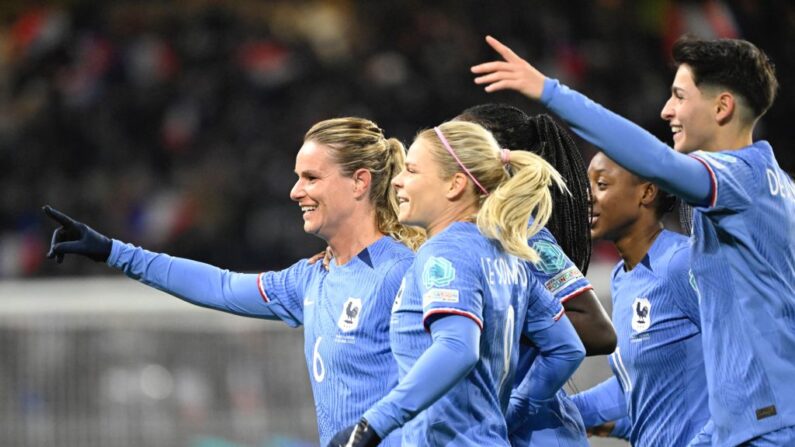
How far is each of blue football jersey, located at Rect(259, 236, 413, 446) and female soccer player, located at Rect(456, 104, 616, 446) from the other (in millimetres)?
436

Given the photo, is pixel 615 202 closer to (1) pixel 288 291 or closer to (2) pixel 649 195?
(2) pixel 649 195

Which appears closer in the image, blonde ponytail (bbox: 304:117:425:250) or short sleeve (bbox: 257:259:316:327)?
blonde ponytail (bbox: 304:117:425:250)

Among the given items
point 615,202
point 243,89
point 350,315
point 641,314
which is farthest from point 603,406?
point 243,89

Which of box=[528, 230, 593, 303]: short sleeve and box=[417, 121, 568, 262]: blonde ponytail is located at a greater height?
box=[417, 121, 568, 262]: blonde ponytail

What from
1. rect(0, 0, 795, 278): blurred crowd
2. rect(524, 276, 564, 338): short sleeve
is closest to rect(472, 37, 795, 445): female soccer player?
rect(524, 276, 564, 338): short sleeve

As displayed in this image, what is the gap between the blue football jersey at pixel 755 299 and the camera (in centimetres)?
339

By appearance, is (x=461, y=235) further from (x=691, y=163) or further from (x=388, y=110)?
(x=388, y=110)

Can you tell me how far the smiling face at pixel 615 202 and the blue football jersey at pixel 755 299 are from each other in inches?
31.8

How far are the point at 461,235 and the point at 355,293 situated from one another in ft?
1.90

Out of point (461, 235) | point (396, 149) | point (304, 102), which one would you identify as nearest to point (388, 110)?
point (304, 102)

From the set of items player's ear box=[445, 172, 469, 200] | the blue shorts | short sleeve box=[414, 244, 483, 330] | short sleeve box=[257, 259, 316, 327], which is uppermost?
player's ear box=[445, 172, 469, 200]

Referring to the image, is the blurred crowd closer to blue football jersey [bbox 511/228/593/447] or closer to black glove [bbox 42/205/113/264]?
black glove [bbox 42/205/113/264]

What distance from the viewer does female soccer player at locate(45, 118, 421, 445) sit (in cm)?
375

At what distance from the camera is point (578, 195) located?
3971mm
